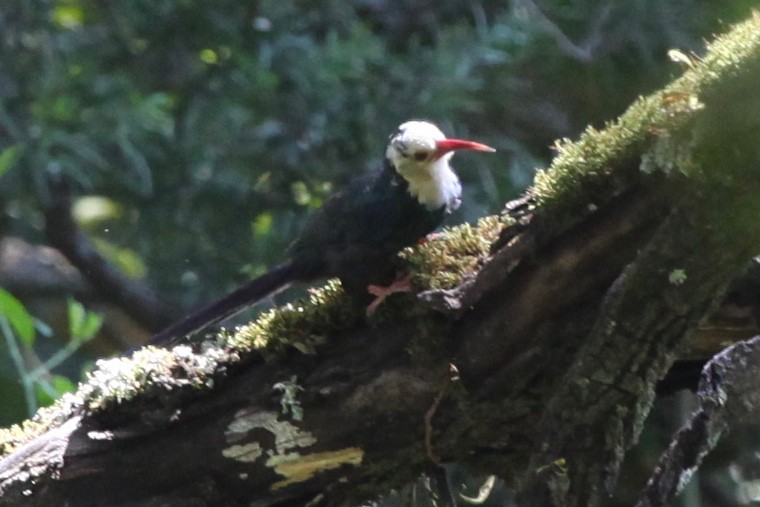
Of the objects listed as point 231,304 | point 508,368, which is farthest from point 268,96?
point 508,368

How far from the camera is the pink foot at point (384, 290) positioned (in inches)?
71.7

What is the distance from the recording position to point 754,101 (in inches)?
59.5

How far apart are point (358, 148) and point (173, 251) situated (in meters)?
0.89

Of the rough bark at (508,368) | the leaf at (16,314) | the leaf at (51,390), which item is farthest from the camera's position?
the leaf at (51,390)

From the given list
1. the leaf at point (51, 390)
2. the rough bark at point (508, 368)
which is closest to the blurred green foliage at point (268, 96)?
the leaf at point (51, 390)

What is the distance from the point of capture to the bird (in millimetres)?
1979

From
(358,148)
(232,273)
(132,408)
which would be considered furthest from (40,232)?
(132,408)

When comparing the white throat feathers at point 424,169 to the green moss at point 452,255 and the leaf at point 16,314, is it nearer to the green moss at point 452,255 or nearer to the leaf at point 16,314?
the green moss at point 452,255

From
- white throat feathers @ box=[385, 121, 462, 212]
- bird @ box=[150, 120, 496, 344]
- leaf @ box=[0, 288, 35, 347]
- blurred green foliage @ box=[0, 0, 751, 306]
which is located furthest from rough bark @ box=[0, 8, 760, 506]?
blurred green foliage @ box=[0, 0, 751, 306]

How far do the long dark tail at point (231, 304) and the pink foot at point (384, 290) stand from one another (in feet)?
1.13

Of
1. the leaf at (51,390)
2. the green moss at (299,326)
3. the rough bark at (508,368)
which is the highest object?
the leaf at (51,390)

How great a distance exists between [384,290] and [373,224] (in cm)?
22

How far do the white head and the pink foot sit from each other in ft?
0.72

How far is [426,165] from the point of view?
2.05 meters
